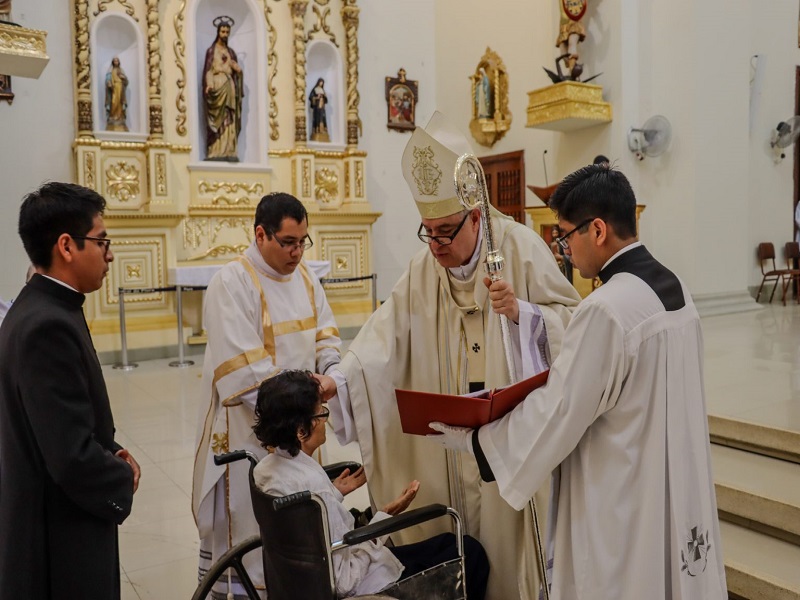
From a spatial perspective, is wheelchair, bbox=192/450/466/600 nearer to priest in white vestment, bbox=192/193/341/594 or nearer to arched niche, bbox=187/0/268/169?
priest in white vestment, bbox=192/193/341/594

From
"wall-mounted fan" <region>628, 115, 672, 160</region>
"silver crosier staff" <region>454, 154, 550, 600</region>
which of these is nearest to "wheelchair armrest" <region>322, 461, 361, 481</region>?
"silver crosier staff" <region>454, 154, 550, 600</region>

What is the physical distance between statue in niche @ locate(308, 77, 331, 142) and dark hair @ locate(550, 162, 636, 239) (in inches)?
349

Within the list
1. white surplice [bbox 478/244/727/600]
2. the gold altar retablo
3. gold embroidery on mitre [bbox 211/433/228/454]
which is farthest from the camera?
the gold altar retablo

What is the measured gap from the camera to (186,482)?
15.2ft

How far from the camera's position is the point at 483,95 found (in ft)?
39.9

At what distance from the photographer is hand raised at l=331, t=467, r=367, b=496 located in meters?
2.61

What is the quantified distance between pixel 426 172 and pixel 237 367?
1079mm

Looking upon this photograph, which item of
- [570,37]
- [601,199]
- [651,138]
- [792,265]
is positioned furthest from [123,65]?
[792,265]

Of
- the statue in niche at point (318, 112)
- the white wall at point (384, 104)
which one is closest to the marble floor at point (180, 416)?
the statue in niche at point (318, 112)

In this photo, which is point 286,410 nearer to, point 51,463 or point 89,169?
point 51,463

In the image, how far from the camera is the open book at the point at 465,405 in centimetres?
188

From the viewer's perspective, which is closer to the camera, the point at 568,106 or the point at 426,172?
the point at 426,172

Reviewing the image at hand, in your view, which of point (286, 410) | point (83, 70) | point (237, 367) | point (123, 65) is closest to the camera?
point (286, 410)

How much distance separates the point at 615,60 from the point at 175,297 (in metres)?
6.65
